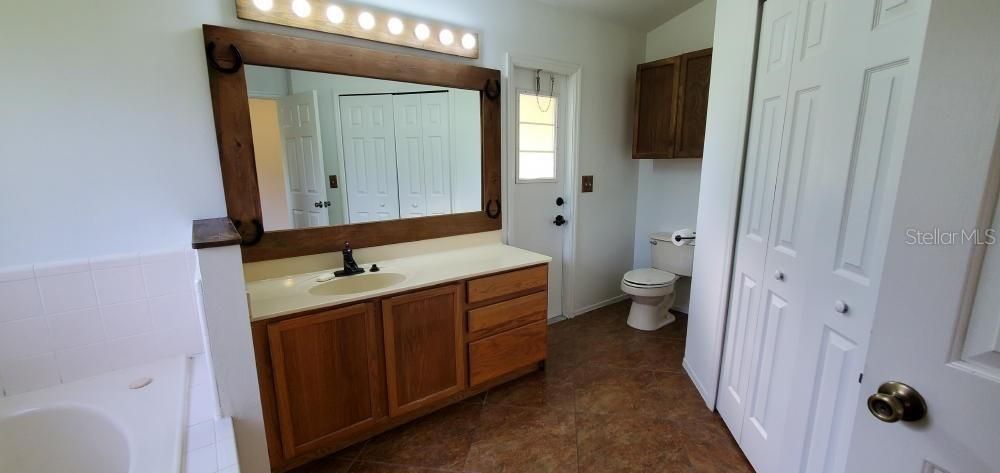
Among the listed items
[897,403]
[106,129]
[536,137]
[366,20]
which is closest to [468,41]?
[366,20]

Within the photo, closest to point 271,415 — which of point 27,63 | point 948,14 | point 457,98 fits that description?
point 27,63

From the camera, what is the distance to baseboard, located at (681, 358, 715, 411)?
2.05 meters

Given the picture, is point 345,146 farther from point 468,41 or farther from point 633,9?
point 633,9

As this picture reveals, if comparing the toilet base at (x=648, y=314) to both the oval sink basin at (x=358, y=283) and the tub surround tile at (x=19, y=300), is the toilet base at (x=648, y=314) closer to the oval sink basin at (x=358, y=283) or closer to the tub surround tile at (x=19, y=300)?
the oval sink basin at (x=358, y=283)

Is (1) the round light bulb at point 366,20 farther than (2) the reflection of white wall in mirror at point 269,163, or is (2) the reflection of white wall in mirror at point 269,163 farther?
(1) the round light bulb at point 366,20

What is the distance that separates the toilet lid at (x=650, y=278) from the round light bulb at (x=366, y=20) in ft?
7.72

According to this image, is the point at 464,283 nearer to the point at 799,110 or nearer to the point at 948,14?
the point at 799,110

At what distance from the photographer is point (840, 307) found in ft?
3.70

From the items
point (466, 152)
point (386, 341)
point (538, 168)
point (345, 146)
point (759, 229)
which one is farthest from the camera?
point (538, 168)

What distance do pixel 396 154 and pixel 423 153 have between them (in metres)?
0.17

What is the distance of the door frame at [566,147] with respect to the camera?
8.49 feet

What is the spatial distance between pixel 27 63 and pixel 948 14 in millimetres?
2485

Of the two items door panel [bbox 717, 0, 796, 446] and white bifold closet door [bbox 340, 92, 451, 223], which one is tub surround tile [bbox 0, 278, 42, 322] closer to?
white bifold closet door [bbox 340, 92, 451, 223]
